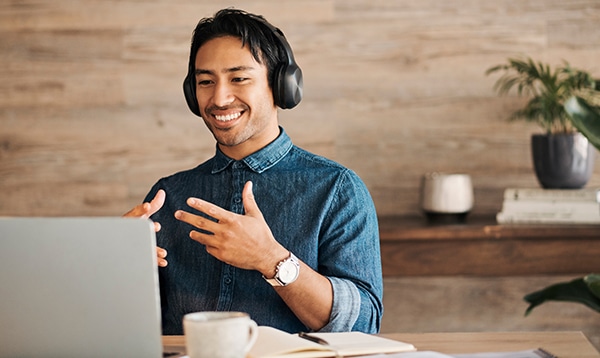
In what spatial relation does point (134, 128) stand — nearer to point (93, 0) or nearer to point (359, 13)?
point (93, 0)

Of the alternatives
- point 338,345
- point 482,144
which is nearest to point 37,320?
point 338,345

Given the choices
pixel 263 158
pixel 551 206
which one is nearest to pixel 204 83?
pixel 263 158

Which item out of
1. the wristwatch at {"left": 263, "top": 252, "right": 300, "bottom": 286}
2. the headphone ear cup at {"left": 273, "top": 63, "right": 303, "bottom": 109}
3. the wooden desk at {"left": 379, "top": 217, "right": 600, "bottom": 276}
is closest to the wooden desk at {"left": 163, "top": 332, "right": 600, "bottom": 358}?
the wristwatch at {"left": 263, "top": 252, "right": 300, "bottom": 286}

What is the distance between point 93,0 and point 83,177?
0.58m

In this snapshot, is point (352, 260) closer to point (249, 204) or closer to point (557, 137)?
point (249, 204)

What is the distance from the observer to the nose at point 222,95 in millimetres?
1608

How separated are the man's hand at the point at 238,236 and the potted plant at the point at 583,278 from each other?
2.70 ft

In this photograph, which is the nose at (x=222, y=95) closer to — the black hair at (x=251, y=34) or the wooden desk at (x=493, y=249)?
the black hair at (x=251, y=34)

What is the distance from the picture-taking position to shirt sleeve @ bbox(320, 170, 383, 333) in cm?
143

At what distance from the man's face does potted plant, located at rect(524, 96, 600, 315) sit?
0.69 m

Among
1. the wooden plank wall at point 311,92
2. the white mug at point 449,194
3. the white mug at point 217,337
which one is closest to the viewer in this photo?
the white mug at point 217,337

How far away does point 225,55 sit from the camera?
5.36ft

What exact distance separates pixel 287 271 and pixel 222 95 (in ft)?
1.44

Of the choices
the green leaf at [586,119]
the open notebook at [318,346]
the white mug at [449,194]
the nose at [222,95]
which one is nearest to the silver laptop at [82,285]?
the open notebook at [318,346]
